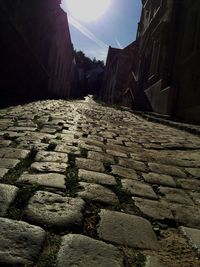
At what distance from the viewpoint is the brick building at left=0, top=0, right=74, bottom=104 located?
13.3 m

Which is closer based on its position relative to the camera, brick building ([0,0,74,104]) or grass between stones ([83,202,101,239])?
grass between stones ([83,202,101,239])

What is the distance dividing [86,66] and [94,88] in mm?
6797

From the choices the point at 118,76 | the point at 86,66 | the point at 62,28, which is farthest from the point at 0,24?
the point at 86,66

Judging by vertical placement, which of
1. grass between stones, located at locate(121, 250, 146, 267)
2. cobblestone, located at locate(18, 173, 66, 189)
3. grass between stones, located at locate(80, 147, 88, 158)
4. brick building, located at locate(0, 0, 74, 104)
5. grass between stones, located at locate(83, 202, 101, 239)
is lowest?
grass between stones, located at locate(121, 250, 146, 267)

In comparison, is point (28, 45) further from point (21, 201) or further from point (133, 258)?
point (133, 258)

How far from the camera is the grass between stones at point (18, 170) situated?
2838 mm

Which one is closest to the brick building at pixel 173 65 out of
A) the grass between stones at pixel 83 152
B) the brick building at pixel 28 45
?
the brick building at pixel 28 45

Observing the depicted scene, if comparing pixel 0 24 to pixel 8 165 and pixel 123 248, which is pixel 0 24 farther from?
pixel 123 248

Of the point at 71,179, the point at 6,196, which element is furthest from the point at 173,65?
the point at 6,196

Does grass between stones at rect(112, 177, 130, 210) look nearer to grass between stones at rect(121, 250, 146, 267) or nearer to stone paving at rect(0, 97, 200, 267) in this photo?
stone paving at rect(0, 97, 200, 267)

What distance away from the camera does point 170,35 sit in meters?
16.0

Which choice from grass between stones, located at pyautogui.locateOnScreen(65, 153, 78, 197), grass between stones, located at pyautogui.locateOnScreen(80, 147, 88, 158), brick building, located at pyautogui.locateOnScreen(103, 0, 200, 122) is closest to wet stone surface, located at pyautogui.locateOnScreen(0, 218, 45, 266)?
grass between stones, located at pyautogui.locateOnScreen(65, 153, 78, 197)

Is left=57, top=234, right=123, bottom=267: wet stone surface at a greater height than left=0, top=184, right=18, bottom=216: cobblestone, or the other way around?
left=0, top=184, right=18, bottom=216: cobblestone

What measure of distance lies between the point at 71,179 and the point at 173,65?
44.7ft
